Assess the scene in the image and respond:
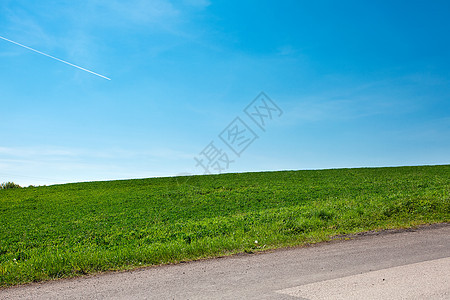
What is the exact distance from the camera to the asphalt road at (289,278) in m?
5.49

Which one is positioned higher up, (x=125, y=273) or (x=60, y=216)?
(x=60, y=216)

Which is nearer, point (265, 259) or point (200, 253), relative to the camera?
point (265, 259)

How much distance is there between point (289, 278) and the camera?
6215mm

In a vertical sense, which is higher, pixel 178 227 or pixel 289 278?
pixel 178 227

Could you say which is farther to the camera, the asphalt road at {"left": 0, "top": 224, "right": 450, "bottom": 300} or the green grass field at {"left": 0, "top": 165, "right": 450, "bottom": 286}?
the green grass field at {"left": 0, "top": 165, "right": 450, "bottom": 286}

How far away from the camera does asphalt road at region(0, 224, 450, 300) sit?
5.49 meters

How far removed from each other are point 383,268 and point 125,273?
4969mm

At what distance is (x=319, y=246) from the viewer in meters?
8.70

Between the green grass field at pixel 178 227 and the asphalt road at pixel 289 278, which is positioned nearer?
the asphalt road at pixel 289 278

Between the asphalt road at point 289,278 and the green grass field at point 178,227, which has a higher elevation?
the green grass field at point 178,227

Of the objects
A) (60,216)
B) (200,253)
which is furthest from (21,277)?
(60,216)

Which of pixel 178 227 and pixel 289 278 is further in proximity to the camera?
pixel 178 227

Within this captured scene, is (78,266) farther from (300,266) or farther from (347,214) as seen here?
(347,214)

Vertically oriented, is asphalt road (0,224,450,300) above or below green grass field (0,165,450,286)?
below
